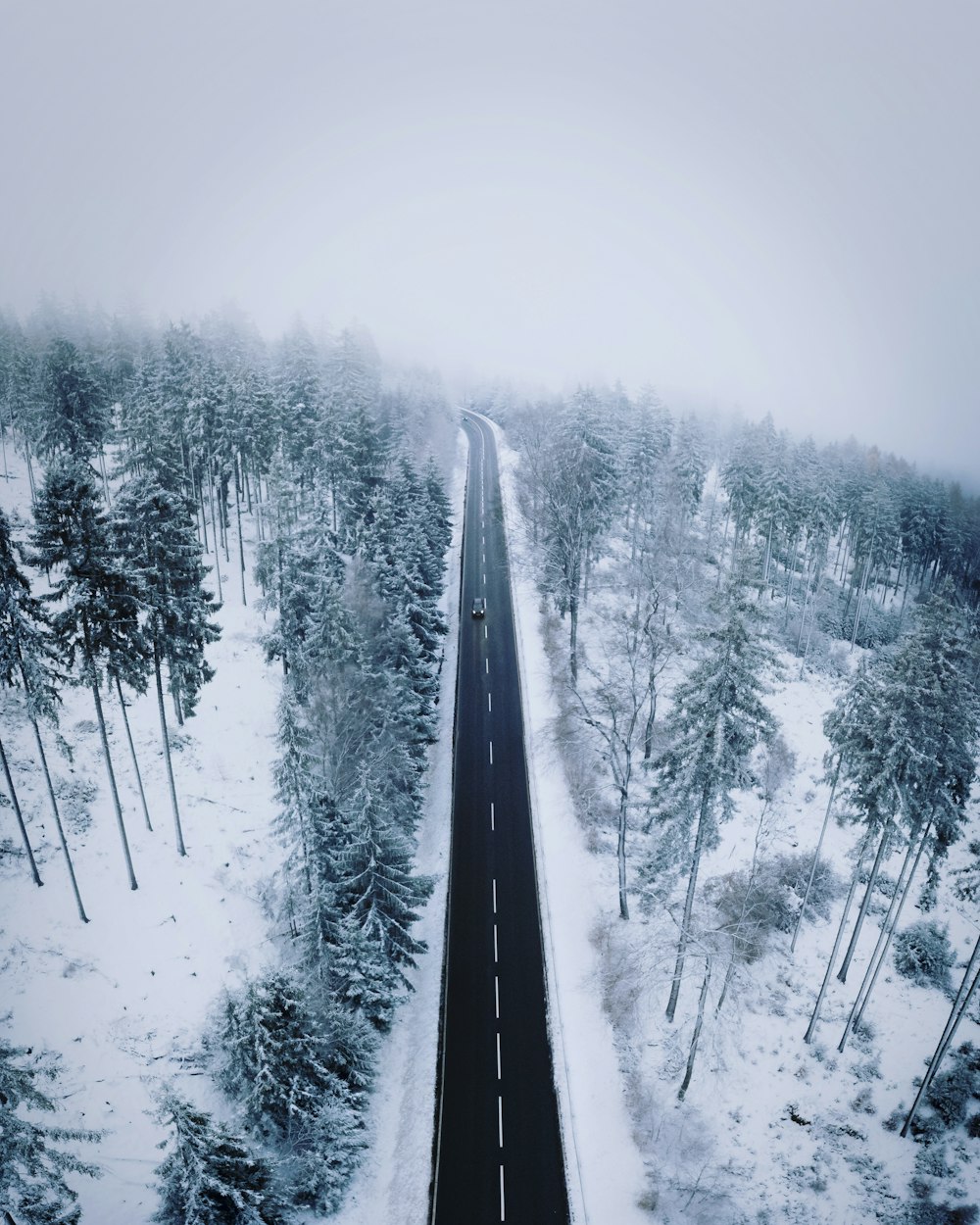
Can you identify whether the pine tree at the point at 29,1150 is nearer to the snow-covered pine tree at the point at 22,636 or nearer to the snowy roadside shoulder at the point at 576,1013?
the snow-covered pine tree at the point at 22,636

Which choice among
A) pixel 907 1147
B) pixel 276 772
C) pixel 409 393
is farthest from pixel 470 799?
pixel 409 393

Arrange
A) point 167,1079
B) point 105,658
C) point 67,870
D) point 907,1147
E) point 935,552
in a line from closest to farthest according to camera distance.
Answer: point 167,1079
point 907,1147
point 105,658
point 67,870
point 935,552

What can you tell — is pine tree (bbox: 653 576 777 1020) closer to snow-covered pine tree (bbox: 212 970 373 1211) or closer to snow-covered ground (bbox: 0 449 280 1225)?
snow-covered pine tree (bbox: 212 970 373 1211)

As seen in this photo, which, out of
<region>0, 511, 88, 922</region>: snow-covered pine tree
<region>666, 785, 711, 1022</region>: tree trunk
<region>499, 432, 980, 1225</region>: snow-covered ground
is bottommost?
<region>499, 432, 980, 1225</region>: snow-covered ground

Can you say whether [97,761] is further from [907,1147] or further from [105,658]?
[907,1147]

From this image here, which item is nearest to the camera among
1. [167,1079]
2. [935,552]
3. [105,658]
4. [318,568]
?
[167,1079]

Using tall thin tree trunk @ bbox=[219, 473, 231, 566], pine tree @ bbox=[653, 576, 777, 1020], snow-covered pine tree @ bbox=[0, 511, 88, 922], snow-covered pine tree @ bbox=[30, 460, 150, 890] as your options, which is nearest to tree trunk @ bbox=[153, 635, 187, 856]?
snow-covered pine tree @ bbox=[30, 460, 150, 890]
